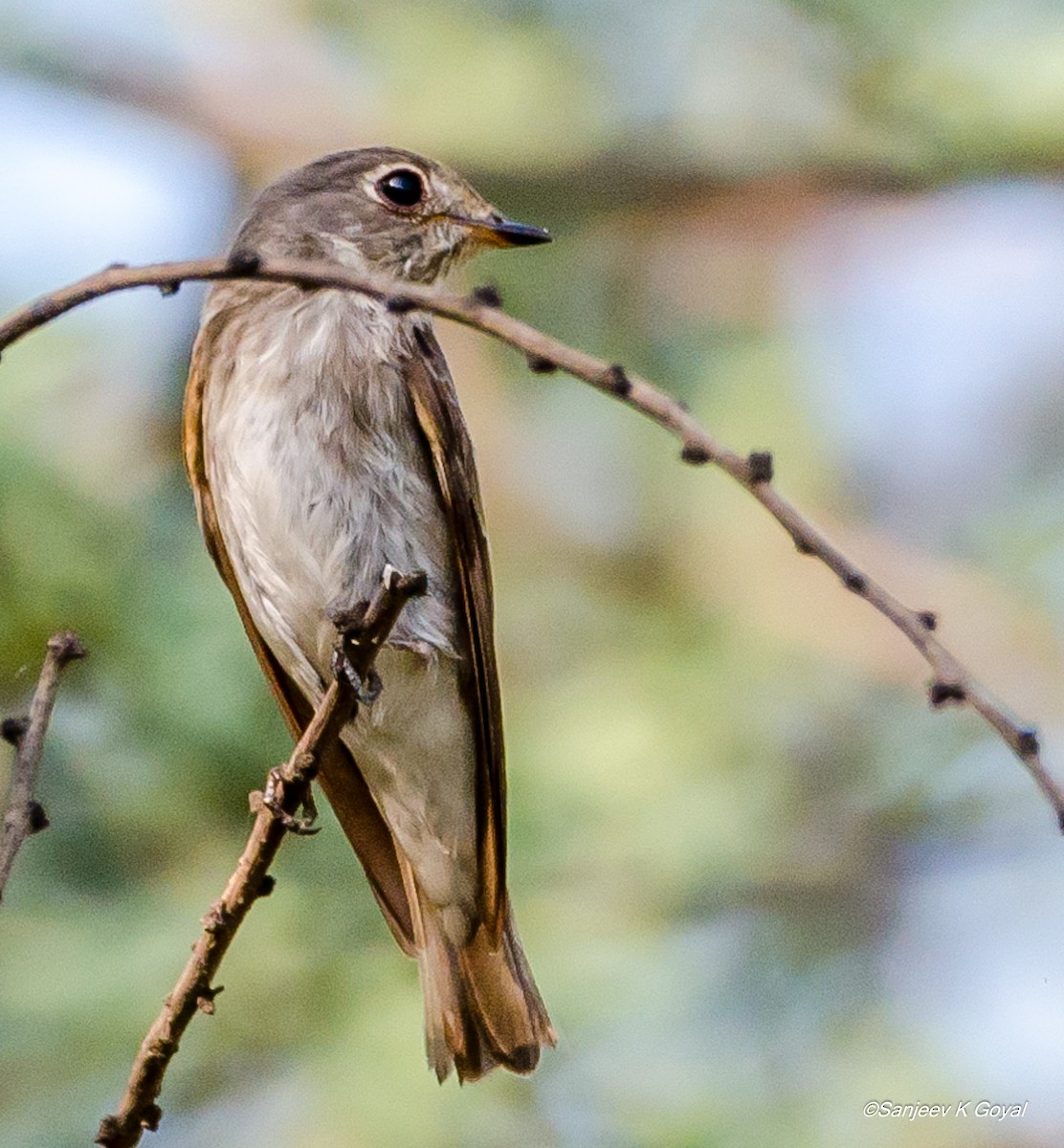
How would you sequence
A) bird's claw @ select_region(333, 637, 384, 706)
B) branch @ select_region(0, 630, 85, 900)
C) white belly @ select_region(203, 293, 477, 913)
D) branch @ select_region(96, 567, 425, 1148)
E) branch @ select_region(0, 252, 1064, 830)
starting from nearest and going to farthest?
branch @ select_region(0, 252, 1064, 830) < branch @ select_region(0, 630, 85, 900) < branch @ select_region(96, 567, 425, 1148) < bird's claw @ select_region(333, 637, 384, 706) < white belly @ select_region(203, 293, 477, 913)

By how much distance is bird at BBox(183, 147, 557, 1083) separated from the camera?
397cm

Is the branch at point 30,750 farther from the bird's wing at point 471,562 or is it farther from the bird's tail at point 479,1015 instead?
the bird's tail at point 479,1015

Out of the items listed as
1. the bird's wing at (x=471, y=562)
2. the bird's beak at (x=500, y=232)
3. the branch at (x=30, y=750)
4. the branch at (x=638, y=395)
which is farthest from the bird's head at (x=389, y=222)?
the branch at (x=638, y=395)

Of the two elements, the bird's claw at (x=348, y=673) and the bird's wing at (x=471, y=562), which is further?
the bird's wing at (x=471, y=562)

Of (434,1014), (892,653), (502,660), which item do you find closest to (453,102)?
(502,660)

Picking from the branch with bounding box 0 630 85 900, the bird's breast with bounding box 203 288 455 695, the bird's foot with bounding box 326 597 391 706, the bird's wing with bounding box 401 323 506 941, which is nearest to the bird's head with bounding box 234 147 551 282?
the bird's wing with bounding box 401 323 506 941

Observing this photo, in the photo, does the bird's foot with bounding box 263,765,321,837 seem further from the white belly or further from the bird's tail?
the bird's tail

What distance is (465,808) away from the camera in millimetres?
4492

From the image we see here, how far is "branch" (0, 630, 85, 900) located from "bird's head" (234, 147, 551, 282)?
2.50 metres

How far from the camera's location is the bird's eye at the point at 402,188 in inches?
182

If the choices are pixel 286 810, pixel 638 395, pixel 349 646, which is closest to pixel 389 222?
pixel 349 646

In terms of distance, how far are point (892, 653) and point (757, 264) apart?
1920 mm

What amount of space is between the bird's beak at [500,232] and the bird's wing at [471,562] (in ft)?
1.20

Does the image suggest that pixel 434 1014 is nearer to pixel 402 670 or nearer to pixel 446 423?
pixel 402 670
